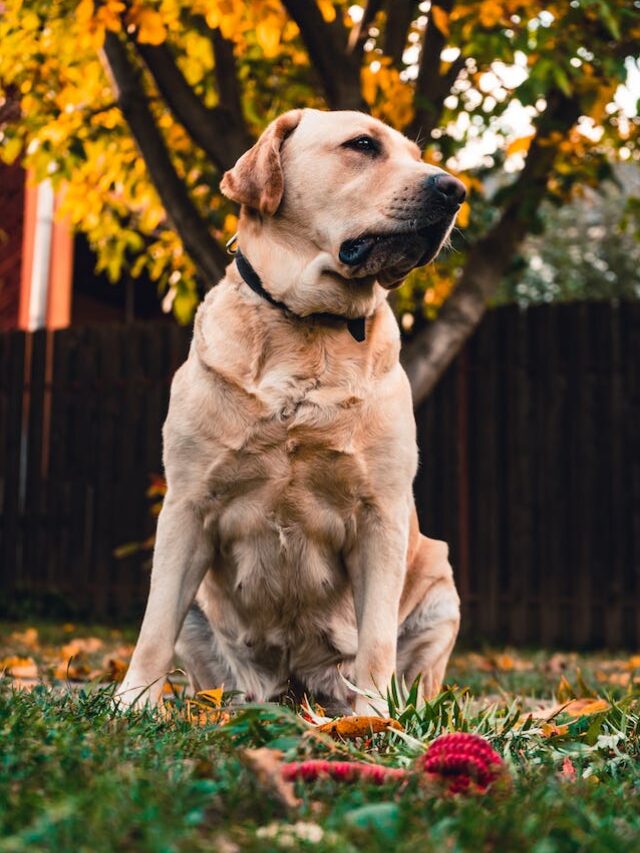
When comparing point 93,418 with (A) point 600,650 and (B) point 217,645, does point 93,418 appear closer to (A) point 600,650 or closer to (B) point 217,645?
(A) point 600,650

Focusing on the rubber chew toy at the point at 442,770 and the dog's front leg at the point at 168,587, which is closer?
the rubber chew toy at the point at 442,770

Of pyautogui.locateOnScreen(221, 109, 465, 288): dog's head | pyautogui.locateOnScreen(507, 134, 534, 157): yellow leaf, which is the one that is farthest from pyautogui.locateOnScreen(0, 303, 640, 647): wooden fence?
pyautogui.locateOnScreen(221, 109, 465, 288): dog's head

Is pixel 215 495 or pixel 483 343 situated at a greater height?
pixel 483 343

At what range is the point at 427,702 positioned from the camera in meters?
2.43

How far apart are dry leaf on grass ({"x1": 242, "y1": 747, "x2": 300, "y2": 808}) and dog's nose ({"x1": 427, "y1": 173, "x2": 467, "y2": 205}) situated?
184 cm

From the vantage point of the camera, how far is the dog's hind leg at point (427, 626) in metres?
3.53

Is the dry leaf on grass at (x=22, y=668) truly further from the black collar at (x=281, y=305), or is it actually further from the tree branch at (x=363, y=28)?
the tree branch at (x=363, y=28)

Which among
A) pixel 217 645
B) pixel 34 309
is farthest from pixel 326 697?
pixel 34 309

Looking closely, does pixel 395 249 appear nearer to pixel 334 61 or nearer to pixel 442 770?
pixel 442 770

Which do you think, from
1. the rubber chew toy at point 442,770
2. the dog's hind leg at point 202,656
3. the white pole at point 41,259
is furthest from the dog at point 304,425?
the white pole at point 41,259

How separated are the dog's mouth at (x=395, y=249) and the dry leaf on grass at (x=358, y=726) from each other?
1366 mm

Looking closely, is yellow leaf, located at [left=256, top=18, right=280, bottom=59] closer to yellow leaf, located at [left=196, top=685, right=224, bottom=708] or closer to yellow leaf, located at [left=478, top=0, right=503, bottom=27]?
yellow leaf, located at [left=478, top=0, right=503, bottom=27]

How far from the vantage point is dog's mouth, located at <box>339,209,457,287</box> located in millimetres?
3016

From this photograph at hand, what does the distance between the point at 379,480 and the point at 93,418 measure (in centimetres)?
647
